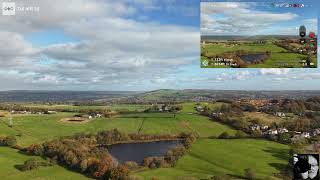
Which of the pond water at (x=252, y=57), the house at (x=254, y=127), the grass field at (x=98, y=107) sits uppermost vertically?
the pond water at (x=252, y=57)

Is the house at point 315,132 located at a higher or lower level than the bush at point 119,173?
higher

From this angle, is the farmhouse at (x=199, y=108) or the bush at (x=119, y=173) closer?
the bush at (x=119, y=173)

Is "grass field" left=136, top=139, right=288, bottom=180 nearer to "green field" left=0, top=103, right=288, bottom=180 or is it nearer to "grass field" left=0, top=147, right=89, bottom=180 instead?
"green field" left=0, top=103, right=288, bottom=180

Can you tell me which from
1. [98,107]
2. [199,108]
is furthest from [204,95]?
[98,107]

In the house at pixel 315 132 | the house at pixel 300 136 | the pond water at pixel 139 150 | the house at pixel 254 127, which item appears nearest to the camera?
the pond water at pixel 139 150

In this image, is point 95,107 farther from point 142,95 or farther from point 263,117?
point 263,117

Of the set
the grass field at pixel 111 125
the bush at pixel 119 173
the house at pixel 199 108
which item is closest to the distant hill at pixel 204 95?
the house at pixel 199 108

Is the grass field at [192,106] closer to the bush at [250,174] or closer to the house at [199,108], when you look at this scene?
the house at [199,108]
